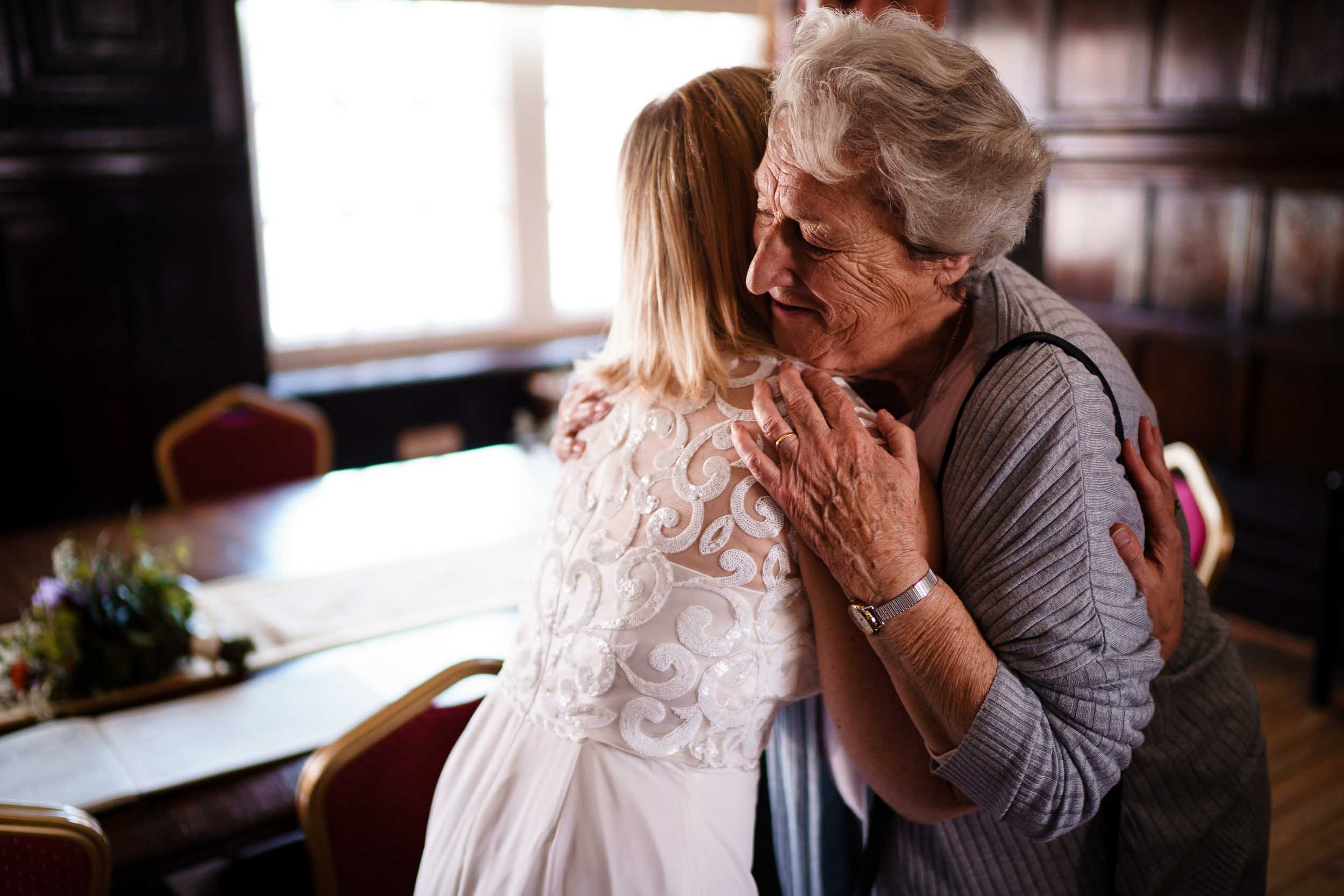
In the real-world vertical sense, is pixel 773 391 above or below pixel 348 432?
above

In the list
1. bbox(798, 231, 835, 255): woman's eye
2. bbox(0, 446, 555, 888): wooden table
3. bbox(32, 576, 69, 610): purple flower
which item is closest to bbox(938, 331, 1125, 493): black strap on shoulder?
bbox(798, 231, 835, 255): woman's eye

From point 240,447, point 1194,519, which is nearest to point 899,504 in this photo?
point 1194,519

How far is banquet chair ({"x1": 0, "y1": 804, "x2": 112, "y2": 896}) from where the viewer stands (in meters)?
1.30

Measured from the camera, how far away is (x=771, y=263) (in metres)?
1.20

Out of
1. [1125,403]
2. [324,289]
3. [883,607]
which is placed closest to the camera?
[883,607]

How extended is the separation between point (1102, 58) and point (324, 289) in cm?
356

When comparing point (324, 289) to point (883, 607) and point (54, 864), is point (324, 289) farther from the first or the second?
point (883, 607)

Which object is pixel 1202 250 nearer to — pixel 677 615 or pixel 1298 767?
pixel 1298 767

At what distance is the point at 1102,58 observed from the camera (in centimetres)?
461

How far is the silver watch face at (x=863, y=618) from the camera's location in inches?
43.7

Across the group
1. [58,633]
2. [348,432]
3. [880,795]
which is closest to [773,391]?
[880,795]

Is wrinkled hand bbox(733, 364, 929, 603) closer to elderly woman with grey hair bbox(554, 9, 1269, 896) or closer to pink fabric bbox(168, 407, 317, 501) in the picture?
elderly woman with grey hair bbox(554, 9, 1269, 896)

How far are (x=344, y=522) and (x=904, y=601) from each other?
196 centimetres

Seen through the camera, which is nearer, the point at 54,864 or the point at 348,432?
the point at 54,864
